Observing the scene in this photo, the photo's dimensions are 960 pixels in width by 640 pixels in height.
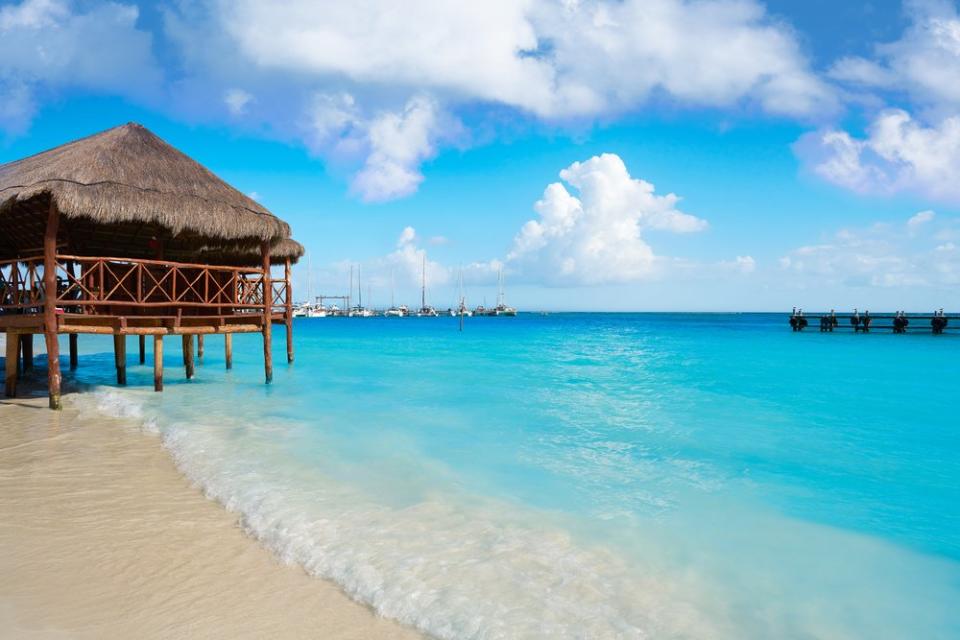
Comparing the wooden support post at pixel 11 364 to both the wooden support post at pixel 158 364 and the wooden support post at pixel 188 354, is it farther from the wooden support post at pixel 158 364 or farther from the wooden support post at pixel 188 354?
the wooden support post at pixel 188 354

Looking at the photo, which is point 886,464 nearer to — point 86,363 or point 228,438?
point 228,438

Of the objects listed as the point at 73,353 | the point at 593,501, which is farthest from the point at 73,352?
the point at 593,501

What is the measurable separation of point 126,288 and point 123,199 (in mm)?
2497

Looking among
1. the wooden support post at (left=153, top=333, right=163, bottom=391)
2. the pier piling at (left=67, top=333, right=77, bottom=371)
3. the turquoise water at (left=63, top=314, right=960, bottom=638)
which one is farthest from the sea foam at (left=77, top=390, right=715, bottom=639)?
the pier piling at (left=67, top=333, right=77, bottom=371)

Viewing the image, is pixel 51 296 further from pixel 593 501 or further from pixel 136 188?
pixel 593 501

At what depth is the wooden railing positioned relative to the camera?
9898 mm

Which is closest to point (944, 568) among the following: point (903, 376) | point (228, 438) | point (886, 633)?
point (886, 633)

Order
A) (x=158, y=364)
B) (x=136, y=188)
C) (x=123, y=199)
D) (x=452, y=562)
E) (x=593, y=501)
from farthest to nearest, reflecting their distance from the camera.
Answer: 1. (x=158, y=364)
2. (x=136, y=188)
3. (x=123, y=199)
4. (x=593, y=501)
5. (x=452, y=562)

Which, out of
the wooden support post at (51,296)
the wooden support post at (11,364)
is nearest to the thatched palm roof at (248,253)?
the wooden support post at (51,296)

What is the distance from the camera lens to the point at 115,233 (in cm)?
1300

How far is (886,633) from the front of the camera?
3.84 meters

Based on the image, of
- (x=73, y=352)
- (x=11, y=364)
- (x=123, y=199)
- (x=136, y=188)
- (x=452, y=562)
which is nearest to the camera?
(x=452, y=562)

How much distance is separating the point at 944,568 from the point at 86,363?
2114cm

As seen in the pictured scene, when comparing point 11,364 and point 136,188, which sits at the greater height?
point 136,188
